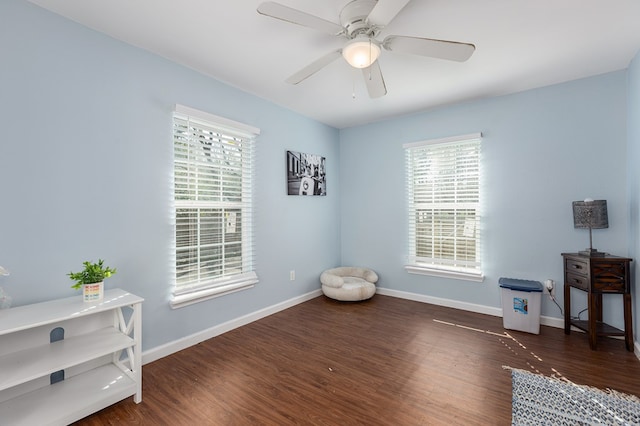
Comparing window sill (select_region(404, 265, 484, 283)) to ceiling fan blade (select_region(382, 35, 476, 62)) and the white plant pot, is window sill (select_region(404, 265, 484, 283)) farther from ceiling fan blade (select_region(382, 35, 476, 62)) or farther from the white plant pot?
Answer: the white plant pot

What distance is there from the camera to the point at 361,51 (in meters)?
1.90

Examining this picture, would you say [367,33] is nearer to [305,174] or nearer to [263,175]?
[263,175]

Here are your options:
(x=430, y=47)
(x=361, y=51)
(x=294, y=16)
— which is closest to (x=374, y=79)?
(x=361, y=51)

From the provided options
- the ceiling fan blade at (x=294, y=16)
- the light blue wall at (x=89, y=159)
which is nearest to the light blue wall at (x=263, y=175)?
the light blue wall at (x=89, y=159)

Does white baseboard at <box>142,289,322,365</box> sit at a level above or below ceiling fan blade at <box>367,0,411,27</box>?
below

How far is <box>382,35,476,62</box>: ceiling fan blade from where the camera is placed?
1.77 m

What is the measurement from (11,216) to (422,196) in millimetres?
3971

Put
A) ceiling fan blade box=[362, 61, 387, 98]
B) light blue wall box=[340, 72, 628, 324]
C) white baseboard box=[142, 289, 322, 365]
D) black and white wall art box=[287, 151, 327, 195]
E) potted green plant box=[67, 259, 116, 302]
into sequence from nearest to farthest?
potted green plant box=[67, 259, 116, 302]
ceiling fan blade box=[362, 61, 387, 98]
white baseboard box=[142, 289, 322, 365]
light blue wall box=[340, 72, 628, 324]
black and white wall art box=[287, 151, 327, 195]

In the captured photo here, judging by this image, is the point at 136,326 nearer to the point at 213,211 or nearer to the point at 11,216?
the point at 11,216

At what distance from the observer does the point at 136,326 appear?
1.94m

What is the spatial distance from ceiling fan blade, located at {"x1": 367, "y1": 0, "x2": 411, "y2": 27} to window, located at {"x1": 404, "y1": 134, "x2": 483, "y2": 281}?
7.67 feet

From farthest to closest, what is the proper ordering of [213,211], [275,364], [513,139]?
1. [513,139]
2. [213,211]
3. [275,364]

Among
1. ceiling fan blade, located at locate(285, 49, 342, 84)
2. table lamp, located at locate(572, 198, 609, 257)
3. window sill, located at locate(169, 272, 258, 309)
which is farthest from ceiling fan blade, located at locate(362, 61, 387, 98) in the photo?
window sill, located at locate(169, 272, 258, 309)

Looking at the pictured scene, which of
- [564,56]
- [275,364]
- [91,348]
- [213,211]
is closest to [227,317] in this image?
[275,364]
